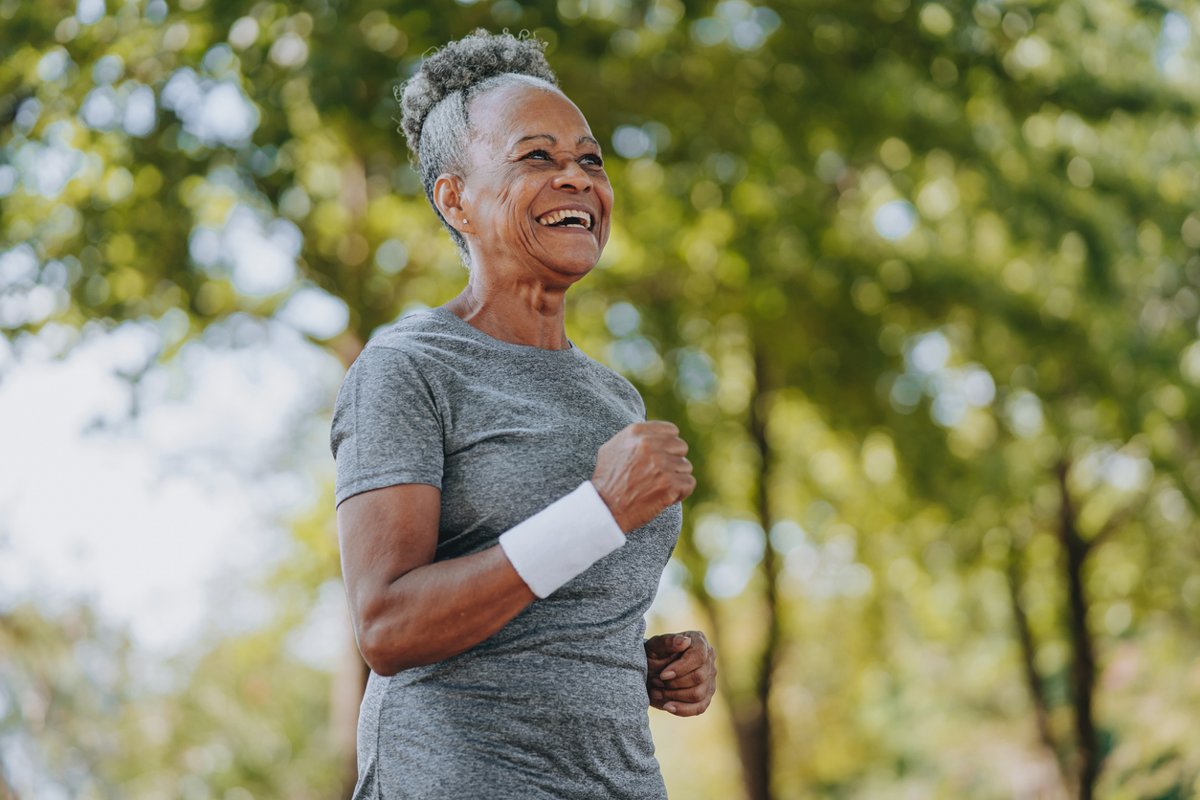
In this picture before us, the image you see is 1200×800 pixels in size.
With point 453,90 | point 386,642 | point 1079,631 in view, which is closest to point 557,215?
point 453,90

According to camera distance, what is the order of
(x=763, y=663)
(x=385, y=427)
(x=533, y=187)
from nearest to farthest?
(x=385, y=427), (x=533, y=187), (x=763, y=663)

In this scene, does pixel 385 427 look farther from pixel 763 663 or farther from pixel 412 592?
pixel 763 663

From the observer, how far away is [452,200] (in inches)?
91.8

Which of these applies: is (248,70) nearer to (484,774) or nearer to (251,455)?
(484,774)

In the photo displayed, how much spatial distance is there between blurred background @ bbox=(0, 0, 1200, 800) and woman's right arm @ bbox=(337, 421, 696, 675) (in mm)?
5089

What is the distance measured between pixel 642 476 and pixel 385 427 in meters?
0.37

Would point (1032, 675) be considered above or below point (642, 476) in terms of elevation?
below

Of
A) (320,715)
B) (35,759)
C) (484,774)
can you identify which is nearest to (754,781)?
(35,759)

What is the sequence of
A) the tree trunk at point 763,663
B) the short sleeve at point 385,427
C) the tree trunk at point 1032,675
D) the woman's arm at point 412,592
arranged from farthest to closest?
the tree trunk at point 1032,675 < the tree trunk at point 763,663 < the short sleeve at point 385,427 < the woman's arm at point 412,592

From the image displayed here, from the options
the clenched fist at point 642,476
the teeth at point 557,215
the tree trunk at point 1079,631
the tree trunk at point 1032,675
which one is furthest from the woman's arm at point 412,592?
the tree trunk at point 1032,675

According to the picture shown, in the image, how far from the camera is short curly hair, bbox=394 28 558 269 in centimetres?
233

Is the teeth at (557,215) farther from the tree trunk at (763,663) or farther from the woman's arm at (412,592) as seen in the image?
the tree trunk at (763,663)

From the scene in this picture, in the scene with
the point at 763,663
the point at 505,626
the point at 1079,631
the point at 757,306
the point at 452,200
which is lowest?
the point at 1079,631

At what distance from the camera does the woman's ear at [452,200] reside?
7.60 ft
